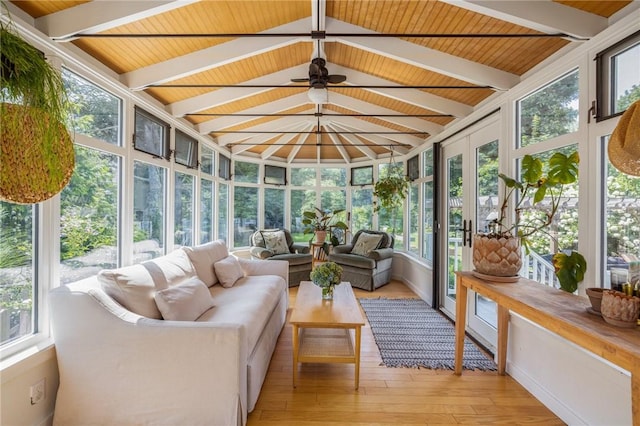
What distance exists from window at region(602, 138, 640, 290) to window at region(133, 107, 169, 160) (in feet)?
12.9

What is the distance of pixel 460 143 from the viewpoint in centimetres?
363

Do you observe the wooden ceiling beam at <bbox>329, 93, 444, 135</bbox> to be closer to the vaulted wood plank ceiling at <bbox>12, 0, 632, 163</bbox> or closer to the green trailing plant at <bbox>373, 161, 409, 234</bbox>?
the vaulted wood plank ceiling at <bbox>12, 0, 632, 163</bbox>

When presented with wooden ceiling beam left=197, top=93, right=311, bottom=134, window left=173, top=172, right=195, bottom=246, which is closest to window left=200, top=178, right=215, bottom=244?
window left=173, top=172, right=195, bottom=246

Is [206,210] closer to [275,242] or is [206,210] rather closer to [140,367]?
[275,242]

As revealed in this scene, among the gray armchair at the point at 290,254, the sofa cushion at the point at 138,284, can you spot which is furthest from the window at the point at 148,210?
the gray armchair at the point at 290,254

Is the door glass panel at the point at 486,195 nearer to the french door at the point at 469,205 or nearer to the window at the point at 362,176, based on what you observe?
the french door at the point at 469,205

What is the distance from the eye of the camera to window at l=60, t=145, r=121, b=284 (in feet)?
7.02

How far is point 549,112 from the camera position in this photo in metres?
2.30

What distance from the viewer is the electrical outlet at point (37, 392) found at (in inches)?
67.4

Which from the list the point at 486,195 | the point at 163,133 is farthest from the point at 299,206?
the point at 486,195

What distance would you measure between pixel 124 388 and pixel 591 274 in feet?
10.3

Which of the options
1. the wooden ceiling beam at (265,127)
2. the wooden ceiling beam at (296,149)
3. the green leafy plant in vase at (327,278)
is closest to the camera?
the green leafy plant in vase at (327,278)

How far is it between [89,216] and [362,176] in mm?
4955

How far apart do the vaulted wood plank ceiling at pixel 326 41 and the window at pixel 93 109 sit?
249 mm
